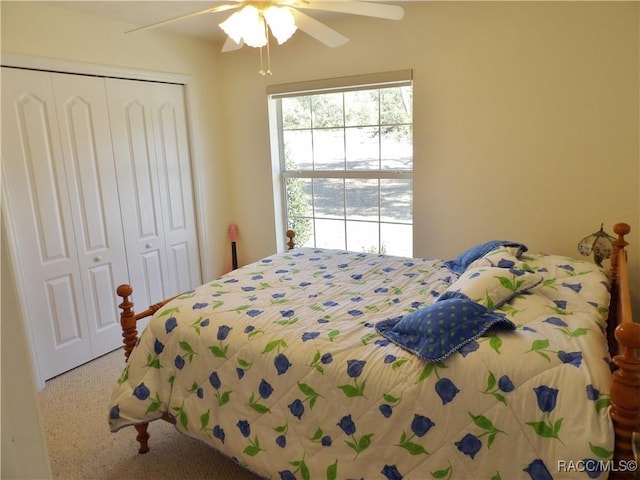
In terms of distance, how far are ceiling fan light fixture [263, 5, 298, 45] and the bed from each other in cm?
124

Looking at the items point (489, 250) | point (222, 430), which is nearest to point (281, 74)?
point (489, 250)

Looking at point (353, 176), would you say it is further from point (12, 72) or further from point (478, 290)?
point (12, 72)

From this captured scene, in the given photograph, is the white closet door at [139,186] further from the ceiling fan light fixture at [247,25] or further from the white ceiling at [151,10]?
the ceiling fan light fixture at [247,25]

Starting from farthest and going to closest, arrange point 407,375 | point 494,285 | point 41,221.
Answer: point 41,221
point 494,285
point 407,375

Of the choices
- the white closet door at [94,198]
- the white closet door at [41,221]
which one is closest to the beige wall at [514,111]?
the white closet door at [94,198]

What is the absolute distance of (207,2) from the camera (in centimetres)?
281

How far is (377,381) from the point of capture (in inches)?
59.4

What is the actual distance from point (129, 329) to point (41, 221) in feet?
4.11

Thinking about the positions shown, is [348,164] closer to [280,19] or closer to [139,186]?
[139,186]

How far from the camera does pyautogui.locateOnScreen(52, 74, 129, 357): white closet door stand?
291 cm

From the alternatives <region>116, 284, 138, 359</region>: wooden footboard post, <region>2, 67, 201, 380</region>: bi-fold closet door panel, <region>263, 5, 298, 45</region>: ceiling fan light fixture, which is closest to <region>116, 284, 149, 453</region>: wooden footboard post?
<region>116, 284, 138, 359</region>: wooden footboard post

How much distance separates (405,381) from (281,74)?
292cm

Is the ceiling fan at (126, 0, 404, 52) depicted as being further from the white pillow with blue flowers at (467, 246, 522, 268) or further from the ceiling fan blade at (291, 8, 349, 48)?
the white pillow with blue flowers at (467, 246, 522, 268)

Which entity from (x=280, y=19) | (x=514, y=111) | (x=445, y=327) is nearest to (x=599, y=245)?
(x=514, y=111)
